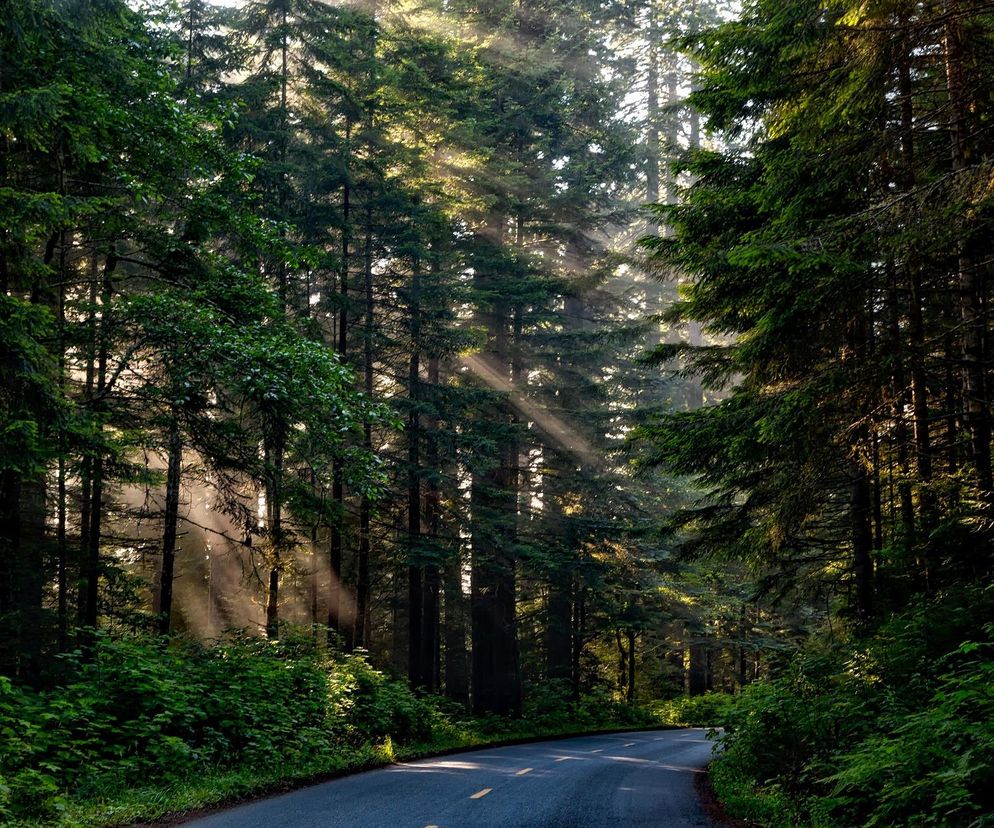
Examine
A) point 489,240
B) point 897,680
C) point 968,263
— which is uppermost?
point 489,240

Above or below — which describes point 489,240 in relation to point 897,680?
above

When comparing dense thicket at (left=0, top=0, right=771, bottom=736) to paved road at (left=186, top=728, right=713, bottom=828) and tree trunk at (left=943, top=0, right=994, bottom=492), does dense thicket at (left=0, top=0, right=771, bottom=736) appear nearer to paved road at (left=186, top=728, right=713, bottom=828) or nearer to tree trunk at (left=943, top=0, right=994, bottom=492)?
paved road at (left=186, top=728, right=713, bottom=828)

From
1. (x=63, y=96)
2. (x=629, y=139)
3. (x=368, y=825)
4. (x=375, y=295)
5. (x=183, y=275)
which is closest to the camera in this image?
(x=368, y=825)

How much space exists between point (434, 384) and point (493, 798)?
1568 cm

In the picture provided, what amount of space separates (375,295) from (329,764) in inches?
606

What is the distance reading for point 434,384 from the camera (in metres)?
24.6

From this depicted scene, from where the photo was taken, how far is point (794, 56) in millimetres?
10914

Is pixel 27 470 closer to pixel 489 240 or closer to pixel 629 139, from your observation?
pixel 489 240

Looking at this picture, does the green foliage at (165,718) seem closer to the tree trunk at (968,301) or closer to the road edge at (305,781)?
the road edge at (305,781)

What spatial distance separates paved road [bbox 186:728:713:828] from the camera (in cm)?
852

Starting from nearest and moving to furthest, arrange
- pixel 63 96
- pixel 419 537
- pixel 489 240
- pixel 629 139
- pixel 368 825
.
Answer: pixel 368 825
pixel 63 96
pixel 419 537
pixel 489 240
pixel 629 139

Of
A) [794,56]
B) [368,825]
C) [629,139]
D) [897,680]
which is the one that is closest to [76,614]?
[368,825]

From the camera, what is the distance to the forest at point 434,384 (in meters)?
9.57

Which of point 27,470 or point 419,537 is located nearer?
point 27,470
